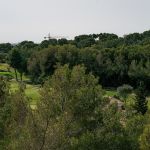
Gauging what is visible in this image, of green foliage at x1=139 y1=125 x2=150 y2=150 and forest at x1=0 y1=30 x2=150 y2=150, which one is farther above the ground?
forest at x1=0 y1=30 x2=150 y2=150

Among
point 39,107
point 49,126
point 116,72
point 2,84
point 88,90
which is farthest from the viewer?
point 116,72

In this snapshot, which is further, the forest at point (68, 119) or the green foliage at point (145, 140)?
the green foliage at point (145, 140)

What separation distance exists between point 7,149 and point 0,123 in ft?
16.9

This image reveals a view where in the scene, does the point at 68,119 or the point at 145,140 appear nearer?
the point at 68,119

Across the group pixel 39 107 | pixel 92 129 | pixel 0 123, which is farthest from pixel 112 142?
pixel 0 123

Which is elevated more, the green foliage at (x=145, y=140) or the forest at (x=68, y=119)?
the forest at (x=68, y=119)

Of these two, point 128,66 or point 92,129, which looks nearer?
point 92,129

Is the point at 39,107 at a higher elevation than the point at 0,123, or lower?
higher

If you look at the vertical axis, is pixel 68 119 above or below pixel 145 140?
above

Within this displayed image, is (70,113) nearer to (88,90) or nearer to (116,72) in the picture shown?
Result: (88,90)

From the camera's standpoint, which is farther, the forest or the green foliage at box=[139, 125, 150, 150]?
the green foliage at box=[139, 125, 150, 150]

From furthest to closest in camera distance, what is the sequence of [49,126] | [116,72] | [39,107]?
[116,72] → [39,107] → [49,126]

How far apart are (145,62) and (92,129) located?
84.0 meters

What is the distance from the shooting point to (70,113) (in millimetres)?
26984
